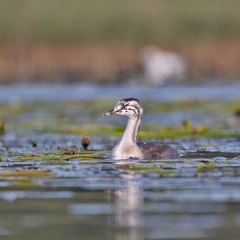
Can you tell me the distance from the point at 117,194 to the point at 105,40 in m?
26.8

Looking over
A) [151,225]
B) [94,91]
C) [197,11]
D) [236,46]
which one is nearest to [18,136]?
[151,225]

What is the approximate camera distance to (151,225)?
9391 mm

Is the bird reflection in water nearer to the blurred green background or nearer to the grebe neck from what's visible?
the grebe neck

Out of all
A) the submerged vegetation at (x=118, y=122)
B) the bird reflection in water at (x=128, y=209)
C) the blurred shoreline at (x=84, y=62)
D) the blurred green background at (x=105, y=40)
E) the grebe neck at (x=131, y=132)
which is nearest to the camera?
the bird reflection in water at (x=128, y=209)

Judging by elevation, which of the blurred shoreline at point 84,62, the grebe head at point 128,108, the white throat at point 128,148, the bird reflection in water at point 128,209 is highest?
the blurred shoreline at point 84,62

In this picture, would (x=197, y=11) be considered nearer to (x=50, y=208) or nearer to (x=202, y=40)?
(x=202, y=40)

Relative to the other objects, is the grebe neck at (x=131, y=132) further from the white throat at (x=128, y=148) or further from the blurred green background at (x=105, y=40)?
the blurred green background at (x=105, y=40)

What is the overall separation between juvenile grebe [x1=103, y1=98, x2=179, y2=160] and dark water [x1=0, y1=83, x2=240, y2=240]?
0.87ft

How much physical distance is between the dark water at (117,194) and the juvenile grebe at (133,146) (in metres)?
0.27

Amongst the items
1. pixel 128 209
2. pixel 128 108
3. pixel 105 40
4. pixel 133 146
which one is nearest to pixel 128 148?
pixel 133 146

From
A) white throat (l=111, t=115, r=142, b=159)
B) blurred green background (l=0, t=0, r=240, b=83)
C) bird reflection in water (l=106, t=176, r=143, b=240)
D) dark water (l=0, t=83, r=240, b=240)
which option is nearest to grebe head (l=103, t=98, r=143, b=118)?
white throat (l=111, t=115, r=142, b=159)

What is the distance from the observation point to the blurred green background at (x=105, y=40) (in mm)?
36750

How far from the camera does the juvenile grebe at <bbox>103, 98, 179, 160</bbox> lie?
14.4 m

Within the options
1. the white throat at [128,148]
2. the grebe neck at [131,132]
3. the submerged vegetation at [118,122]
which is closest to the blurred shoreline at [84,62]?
the submerged vegetation at [118,122]
